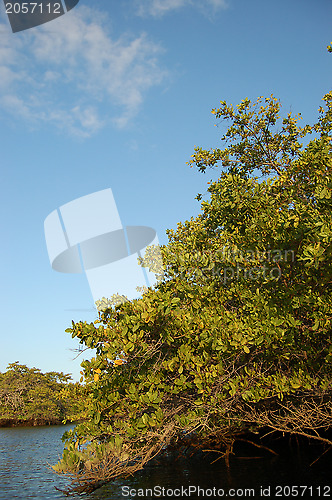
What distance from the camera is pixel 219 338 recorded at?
8688 millimetres

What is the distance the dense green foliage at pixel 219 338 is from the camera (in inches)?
331

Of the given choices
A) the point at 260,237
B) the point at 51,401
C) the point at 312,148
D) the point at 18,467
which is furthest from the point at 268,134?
the point at 51,401

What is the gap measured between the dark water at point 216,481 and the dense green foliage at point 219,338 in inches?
61.2

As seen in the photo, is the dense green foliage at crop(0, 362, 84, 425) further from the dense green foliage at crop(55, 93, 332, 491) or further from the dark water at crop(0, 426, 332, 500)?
the dense green foliage at crop(55, 93, 332, 491)

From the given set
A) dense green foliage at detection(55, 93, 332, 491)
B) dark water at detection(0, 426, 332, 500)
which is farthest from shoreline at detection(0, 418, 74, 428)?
dense green foliage at detection(55, 93, 332, 491)

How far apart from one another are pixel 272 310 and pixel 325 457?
7.64 meters

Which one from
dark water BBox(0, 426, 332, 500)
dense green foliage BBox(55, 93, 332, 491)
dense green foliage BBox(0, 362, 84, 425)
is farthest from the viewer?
dense green foliage BBox(0, 362, 84, 425)

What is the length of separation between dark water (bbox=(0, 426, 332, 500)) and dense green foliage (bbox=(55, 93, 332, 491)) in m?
1.55

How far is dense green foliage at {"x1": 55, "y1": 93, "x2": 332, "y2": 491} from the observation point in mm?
8406

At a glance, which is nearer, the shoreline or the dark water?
the dark water

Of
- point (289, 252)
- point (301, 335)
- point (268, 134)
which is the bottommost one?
point (301, 335)

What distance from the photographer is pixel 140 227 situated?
1648 centimetres

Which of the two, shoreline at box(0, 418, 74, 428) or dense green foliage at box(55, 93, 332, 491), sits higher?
dense green foliage at box(55, 93, 332, 491)

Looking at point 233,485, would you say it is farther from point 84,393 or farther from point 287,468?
point 84,393
